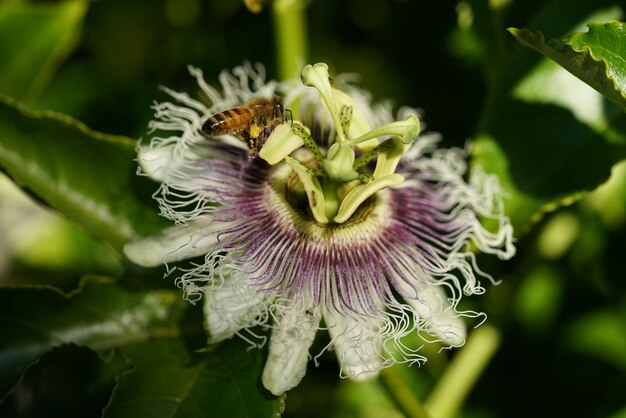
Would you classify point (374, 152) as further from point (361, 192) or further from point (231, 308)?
point (231, 308)

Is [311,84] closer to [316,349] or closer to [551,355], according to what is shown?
[316,349]

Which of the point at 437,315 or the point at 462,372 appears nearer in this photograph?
the point at 437,315

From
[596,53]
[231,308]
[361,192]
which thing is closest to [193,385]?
[231,308]

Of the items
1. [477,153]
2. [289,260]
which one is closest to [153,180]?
[289,260]

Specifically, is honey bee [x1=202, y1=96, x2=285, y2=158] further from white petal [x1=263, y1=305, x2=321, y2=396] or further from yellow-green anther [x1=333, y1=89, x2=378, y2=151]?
white petal [x1=263, y1=305, x2=321, y2=396]

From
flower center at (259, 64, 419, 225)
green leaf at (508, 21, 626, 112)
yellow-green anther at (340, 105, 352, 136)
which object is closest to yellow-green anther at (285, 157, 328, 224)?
flower center at (259, 64, 419, 225)
